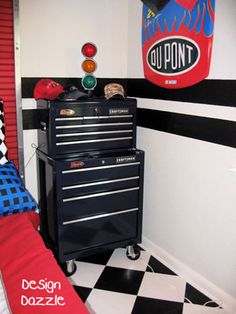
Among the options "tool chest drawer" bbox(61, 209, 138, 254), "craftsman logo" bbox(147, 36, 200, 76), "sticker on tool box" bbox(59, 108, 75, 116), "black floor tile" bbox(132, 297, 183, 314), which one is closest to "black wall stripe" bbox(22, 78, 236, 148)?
"craftsman logo" bbox(147, 36, 200, 76)

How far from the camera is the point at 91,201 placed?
217 centimetres

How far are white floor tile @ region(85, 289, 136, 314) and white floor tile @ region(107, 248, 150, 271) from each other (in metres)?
0.31

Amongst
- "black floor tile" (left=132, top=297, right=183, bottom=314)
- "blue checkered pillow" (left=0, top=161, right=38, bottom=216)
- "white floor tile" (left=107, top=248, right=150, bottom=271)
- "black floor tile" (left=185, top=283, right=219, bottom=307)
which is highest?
"blue checkered pillow" (left=0, top=161, right=38, bottom=216)

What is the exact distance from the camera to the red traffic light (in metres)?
2.36

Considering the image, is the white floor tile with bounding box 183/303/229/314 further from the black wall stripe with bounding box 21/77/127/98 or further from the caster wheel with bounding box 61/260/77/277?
the black wall stripe with bounding box 21/77/127/98

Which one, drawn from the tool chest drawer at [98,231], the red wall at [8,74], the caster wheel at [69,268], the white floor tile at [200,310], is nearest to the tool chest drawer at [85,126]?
the red wall at [8,74]

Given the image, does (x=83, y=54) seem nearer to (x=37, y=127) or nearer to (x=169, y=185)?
(x=37, y=127)

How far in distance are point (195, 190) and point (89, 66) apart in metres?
1.18

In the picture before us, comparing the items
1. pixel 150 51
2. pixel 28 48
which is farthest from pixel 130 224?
pixel 28 48

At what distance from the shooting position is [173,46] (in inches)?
81.4

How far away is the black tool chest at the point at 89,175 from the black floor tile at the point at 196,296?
510 mm

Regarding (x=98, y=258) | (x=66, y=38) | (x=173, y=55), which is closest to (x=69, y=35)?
(x=66, y=38)

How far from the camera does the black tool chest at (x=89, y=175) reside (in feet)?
6.84

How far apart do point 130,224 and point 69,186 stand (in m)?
0.58
